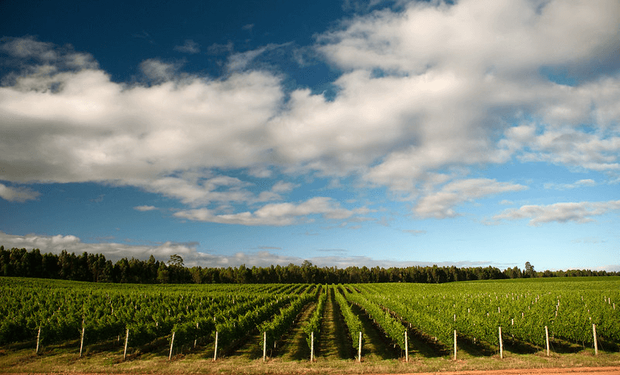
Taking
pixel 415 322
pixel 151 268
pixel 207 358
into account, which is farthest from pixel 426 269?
pixel 207 358

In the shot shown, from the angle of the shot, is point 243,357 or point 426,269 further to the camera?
point 426,269

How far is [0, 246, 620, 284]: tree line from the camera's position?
323ft

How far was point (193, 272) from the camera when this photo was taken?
392 ft

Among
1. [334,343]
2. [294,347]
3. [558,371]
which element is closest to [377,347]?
[334,343]

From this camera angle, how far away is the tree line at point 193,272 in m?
98.3

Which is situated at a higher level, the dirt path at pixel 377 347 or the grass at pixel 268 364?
the grass at pixel 268 364

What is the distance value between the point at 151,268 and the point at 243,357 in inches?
4485

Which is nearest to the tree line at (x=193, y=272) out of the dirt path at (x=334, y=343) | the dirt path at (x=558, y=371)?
the dirt path at (x=334, y=343)

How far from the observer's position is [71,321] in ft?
68.5

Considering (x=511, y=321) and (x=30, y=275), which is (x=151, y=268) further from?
(x=511, y=321)

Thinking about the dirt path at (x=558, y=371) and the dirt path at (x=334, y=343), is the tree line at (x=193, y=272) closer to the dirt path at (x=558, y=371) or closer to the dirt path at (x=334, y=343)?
the dirt path at (x=334, y=343)

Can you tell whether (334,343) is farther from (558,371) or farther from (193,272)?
(193,272)

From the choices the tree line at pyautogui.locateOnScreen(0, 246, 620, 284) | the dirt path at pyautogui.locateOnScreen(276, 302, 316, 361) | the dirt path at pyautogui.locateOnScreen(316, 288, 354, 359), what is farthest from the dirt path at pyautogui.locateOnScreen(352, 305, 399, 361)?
the tree line at pyautogui.locateOnScreen(0, 246, 620, 284)

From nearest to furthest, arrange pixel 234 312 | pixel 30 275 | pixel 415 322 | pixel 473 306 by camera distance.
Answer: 1. pixel 415 322
2. pixel 234 312
3. pixel 473 306
4. pixel 30 275
